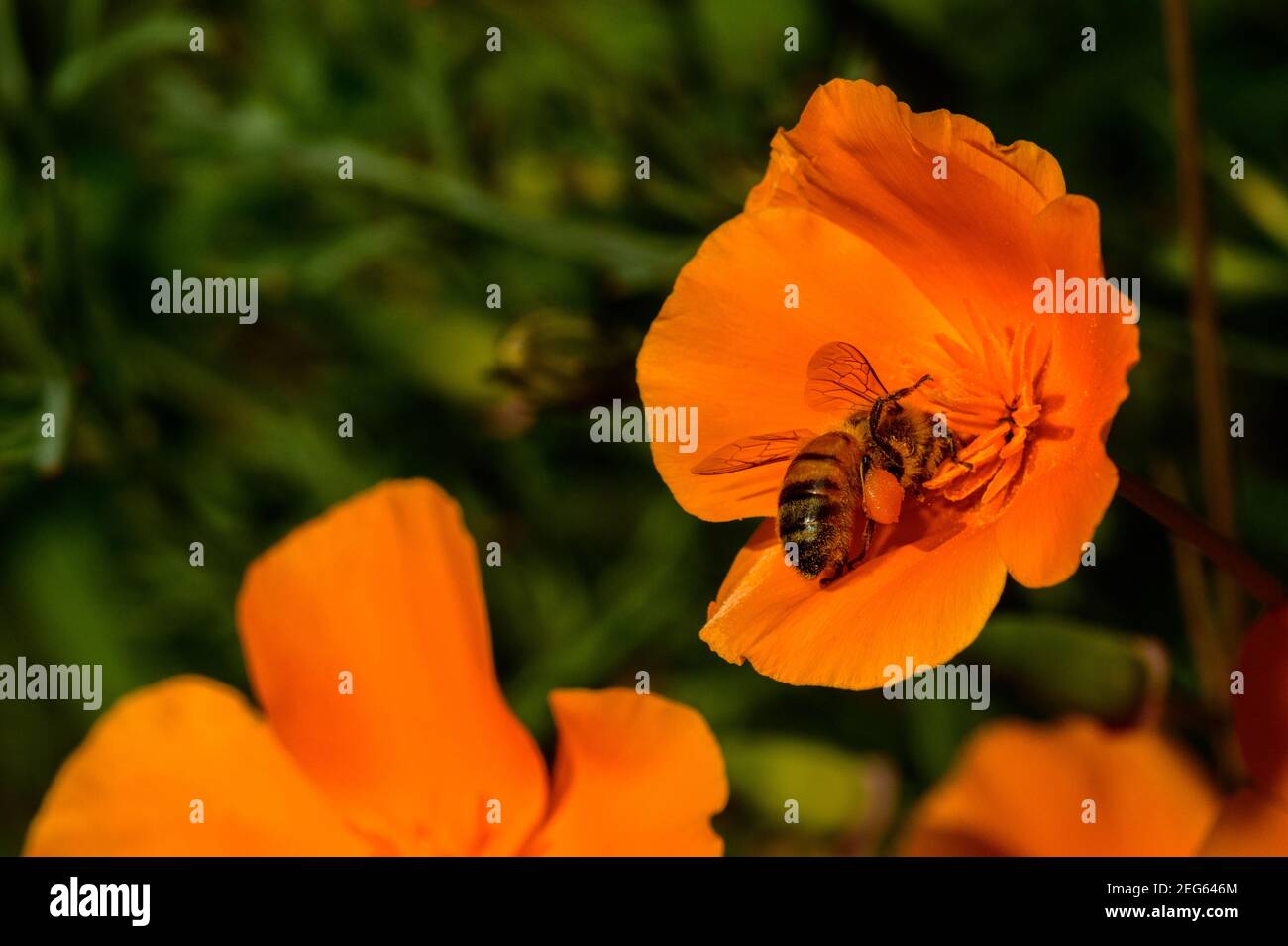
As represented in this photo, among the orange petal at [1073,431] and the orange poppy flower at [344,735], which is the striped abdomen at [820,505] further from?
the orange poppy flower at [344,735]

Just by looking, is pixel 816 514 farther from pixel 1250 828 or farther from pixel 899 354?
pixel 1250 828

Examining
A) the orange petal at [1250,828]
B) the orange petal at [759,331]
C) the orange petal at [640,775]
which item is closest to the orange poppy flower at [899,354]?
the orange petal at [759,331]

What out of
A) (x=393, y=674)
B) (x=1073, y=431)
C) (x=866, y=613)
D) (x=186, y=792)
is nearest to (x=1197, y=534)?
(x=1073, y=431)
